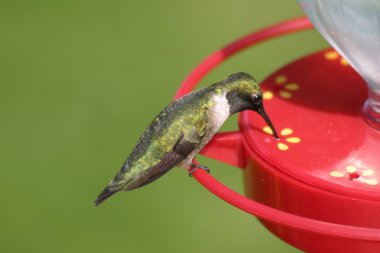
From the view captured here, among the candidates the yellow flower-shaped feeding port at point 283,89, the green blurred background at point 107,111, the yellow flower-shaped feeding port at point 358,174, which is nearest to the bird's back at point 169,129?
the yellow flower-shaped feeding port at point 283,89

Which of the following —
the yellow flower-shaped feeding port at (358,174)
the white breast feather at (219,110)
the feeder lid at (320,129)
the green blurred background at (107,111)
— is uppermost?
the white breast feather at (219,110)

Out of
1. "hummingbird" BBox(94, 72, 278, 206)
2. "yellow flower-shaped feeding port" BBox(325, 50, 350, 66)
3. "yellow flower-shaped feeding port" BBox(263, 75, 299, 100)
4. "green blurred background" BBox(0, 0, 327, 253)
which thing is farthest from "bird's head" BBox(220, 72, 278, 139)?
"green blurred background" BBox(0, 0, 327, 253)

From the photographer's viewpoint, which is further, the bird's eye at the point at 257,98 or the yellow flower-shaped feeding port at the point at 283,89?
the yellow flower-shaped feeding port at the point at 283,89

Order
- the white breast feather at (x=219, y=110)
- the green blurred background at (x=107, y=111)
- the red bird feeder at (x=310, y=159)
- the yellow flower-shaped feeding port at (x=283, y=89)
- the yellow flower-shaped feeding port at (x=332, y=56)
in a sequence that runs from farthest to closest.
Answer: the green blurred background at (x=107, y=111)
the yellow flower-shaped feeding port at (x=332, y=56)
the yellow flower-shaped feeding port at (x=283, y=89)
the white breast feather at (x=219, y=110)
the red bird feeder at (x=310, y=159)

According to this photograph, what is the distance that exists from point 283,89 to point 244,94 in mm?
280

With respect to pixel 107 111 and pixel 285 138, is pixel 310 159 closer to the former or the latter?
pixel 285 138

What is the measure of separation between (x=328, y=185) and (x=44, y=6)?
16.3 feet

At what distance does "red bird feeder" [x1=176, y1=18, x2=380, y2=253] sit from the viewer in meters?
2.80

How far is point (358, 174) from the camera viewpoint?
2.88m

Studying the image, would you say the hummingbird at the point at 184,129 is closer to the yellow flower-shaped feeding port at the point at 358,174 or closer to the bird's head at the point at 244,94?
the bird's head at the point at 244,94

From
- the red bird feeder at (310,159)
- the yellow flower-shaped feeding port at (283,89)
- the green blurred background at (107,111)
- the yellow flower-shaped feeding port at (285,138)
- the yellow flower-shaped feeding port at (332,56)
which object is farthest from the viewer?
the green blurred background at (107,111)

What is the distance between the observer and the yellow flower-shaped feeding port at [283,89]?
3357 millimetres

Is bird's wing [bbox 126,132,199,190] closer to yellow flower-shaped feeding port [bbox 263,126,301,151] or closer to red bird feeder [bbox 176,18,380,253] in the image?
red bird feeder [bbox 176,18,380,253]

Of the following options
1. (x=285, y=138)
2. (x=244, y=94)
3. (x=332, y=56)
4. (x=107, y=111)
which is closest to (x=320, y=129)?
(x=285, y=138)
